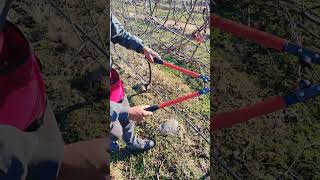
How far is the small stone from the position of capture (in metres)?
2.21

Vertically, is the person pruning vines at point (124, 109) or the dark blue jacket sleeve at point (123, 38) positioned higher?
the dark blue jacket sleeve at point (123, 38)

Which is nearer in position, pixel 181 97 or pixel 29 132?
pixel 29 132

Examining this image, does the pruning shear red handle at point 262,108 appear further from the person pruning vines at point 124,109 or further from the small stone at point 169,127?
the person pruning vines at point 124,109

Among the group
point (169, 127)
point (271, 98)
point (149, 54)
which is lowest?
point (169, 127)

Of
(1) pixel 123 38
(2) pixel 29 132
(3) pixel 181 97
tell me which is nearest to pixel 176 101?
(3) pixel 181 97

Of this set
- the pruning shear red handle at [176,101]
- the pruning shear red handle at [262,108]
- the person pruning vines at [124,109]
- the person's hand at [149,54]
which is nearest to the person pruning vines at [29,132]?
the person pruning vines at [124,109]

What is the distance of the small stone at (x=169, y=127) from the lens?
221 cm

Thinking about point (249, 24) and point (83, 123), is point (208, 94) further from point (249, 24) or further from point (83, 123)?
point (83, 123)

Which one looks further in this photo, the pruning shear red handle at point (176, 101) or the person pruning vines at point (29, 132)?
the pruning shear red handle at point (176, 101)

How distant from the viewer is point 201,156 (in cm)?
221

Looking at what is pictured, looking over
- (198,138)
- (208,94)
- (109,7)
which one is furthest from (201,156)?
(109,7)

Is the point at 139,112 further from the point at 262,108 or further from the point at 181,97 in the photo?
the point at 262,108

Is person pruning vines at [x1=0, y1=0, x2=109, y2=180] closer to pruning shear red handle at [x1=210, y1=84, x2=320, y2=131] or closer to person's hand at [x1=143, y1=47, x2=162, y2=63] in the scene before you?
person's hand at [x1=143, y1=47, x2=162, y2=63]

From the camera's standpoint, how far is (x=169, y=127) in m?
2.21
